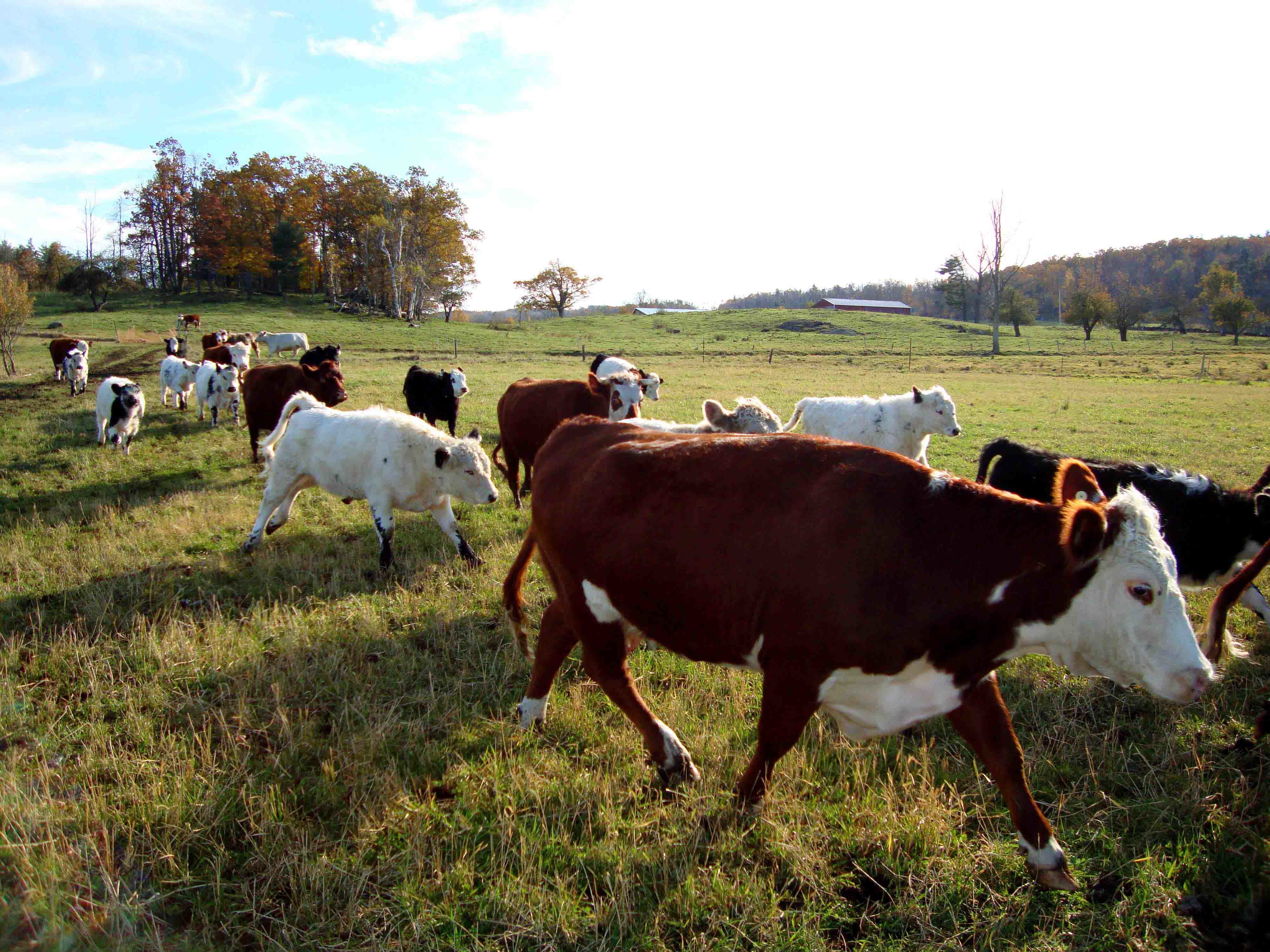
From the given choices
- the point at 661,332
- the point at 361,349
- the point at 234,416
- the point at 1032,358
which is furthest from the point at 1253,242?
the point at 234,416

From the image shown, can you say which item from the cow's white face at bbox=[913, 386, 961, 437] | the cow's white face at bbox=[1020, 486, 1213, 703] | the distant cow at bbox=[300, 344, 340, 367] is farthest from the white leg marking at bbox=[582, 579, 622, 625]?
the distant cow at bbox=[300, 344, 340, 367]

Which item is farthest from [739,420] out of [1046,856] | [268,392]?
[268,392]

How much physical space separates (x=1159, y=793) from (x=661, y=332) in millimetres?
62283

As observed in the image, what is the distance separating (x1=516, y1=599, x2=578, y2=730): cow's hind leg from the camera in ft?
13.4

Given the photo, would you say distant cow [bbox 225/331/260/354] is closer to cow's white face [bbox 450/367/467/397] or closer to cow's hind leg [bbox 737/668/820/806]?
cow's white face [bbox 450/367/467/397]

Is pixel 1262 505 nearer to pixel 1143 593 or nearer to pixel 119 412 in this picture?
pixel 1143 593

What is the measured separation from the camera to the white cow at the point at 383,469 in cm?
741

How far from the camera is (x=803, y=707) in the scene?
296 centimetres

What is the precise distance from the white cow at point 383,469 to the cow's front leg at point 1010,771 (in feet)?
16.6

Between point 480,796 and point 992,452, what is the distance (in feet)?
18.8

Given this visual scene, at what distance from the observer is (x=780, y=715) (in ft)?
9.86

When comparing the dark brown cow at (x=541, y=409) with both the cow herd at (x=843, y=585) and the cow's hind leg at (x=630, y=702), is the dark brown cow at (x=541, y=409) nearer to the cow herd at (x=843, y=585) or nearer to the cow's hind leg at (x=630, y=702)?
the cow herd at (x=843, y=585)

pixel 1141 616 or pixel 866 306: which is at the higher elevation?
pixel 866 306

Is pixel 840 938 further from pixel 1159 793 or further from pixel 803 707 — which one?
pixel 1159 793
